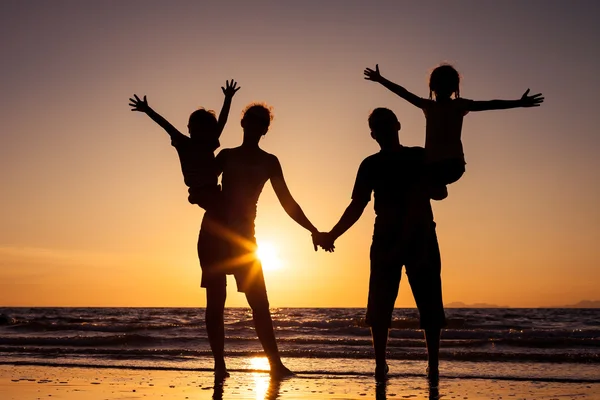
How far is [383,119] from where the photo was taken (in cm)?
588

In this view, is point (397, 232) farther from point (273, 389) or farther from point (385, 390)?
point (273, 389)

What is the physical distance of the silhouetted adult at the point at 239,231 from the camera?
247 inches

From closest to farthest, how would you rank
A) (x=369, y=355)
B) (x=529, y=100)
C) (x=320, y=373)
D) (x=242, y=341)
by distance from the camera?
(x=529, y=100)
(x=320, y=373)
(x=369, y=355)
(x=242, y=341)

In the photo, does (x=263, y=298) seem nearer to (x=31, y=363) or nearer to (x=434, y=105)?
(x=434, y=105)

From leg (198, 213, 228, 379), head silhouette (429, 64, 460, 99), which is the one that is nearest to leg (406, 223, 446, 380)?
head silhouette (429, 64, 460, 99)

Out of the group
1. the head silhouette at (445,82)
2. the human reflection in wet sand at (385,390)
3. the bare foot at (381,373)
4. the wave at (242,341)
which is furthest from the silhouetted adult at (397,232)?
the wave at (242,341)

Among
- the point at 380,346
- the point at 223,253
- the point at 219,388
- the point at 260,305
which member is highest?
the point at 223,253

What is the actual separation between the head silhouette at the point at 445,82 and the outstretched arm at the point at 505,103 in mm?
184

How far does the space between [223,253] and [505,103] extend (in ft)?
8.69

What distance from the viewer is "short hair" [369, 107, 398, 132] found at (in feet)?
19.3

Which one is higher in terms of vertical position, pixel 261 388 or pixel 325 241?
pixel 325 241

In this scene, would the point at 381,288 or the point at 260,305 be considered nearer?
the point at 381,288

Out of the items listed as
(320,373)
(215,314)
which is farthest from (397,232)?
(320,373)

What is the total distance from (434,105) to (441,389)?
2309 mm
